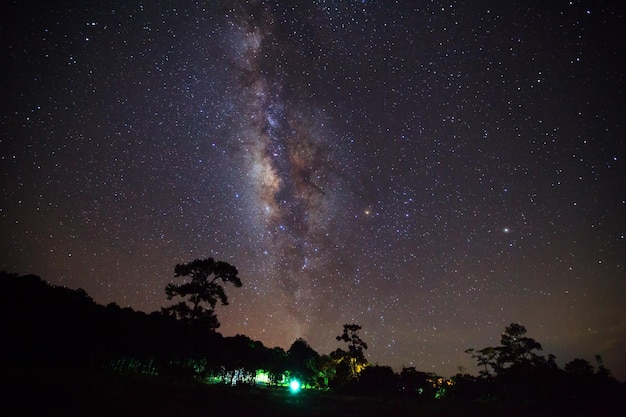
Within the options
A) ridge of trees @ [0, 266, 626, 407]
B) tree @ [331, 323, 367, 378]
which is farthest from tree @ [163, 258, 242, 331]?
tree @ [331, 323, 367, 378]

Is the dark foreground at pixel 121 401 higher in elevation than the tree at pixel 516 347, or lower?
lower

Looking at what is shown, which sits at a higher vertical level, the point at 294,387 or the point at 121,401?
the point at 294,387

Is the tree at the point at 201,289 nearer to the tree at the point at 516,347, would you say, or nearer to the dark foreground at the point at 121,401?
the dark foreground at the point at 121,401

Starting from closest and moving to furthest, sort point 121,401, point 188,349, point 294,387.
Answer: point 121,401 < point 188,349 < point 294,387

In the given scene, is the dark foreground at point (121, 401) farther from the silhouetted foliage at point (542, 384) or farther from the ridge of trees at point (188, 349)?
the silhouetted foliage at point (542, 384)

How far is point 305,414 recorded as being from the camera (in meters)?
13.6

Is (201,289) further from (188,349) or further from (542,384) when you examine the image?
(542,384)

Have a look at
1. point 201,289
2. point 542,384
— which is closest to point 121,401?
point 201,289

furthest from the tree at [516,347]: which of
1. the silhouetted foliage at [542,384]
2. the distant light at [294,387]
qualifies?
the distant light at [294,387]

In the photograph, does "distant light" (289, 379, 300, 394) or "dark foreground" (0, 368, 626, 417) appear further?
"distant light" (289, 379, 300, 394)

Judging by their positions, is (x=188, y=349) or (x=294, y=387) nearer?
(x=188, y=349)

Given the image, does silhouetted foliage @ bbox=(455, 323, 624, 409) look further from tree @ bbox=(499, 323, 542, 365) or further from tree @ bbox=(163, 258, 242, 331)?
tree @ bbox=(163, 258, 242, 331)

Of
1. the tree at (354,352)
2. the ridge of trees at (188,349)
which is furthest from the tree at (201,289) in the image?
the tree at (354,352)

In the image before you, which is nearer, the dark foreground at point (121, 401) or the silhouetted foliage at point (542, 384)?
the dark foreground at point (121, 401)
